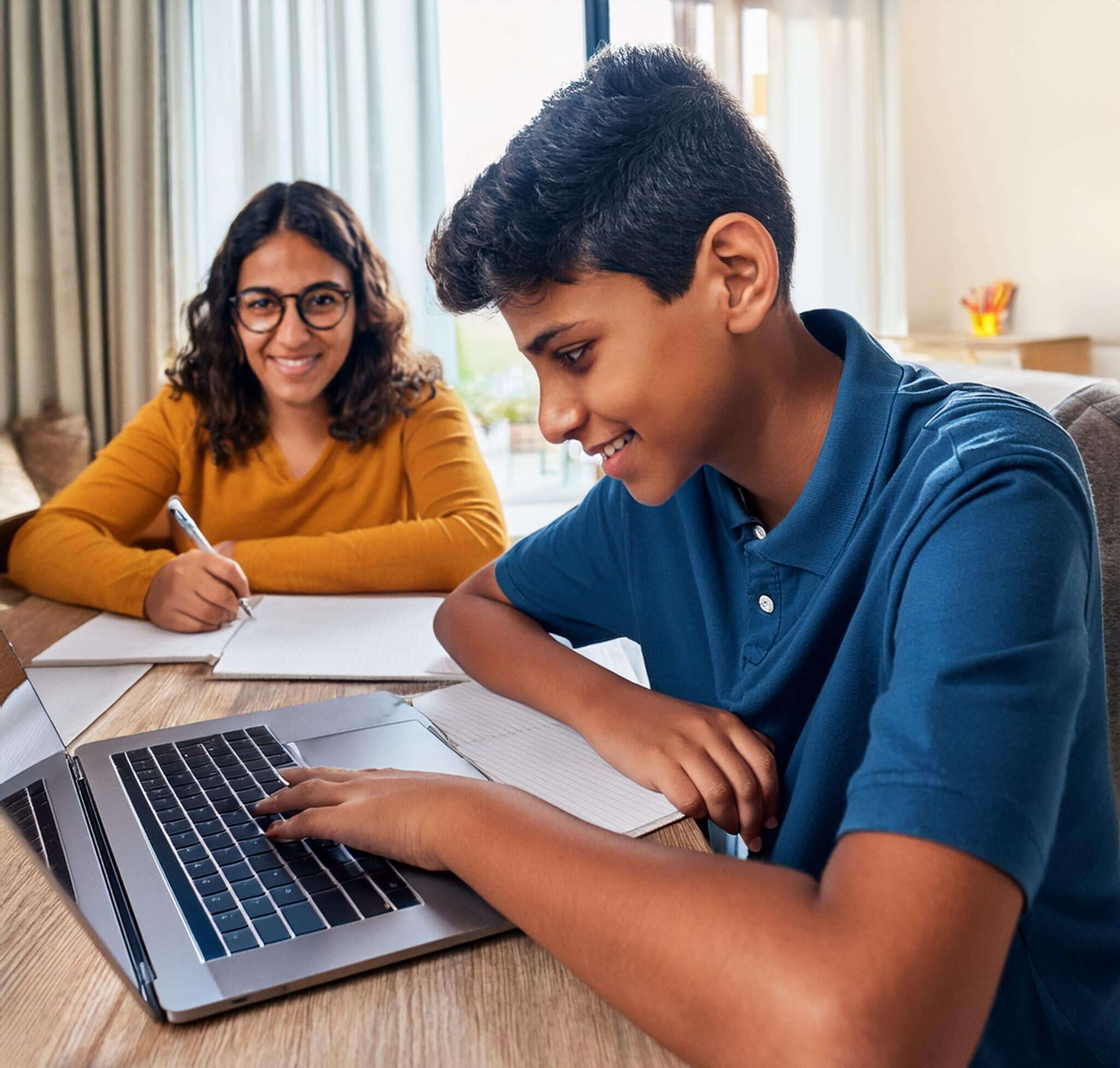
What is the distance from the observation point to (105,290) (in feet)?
11.0

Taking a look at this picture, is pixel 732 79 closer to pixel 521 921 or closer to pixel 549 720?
pixel 549 720

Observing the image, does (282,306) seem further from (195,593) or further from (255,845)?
(255,845)

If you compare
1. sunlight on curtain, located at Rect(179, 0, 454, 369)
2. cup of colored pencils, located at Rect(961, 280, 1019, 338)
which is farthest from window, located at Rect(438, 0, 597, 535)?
cup of colored pencils, located at Rect(961, 280, 1019, 338)

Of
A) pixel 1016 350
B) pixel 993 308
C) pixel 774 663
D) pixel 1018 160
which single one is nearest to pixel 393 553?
pixel 774 663

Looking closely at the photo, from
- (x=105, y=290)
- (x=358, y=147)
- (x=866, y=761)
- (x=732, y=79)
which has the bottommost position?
(x=866, y=761)

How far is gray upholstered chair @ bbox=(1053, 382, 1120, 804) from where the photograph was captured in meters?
1.04

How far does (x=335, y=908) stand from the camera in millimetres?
621

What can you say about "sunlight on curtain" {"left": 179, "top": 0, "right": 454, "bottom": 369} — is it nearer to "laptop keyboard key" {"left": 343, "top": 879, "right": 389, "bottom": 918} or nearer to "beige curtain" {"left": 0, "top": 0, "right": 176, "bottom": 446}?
"beige curtain" {"left": 0, "top": 0, "right": 176, "bottom": 446}

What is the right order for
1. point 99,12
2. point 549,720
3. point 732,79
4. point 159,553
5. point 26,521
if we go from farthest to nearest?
1. point 732,79
2. point 99,12
3. point 26,521
4. point 159,553
5. point 549,720

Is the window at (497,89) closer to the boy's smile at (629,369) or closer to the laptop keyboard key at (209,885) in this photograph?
the boy's smile at (629,369)

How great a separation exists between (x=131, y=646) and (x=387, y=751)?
490 millimetres

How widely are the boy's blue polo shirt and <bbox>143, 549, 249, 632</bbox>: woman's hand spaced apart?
21.2 inches

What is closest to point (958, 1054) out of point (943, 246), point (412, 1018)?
point (412, 1018)

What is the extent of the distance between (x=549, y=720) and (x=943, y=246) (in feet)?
13.1
